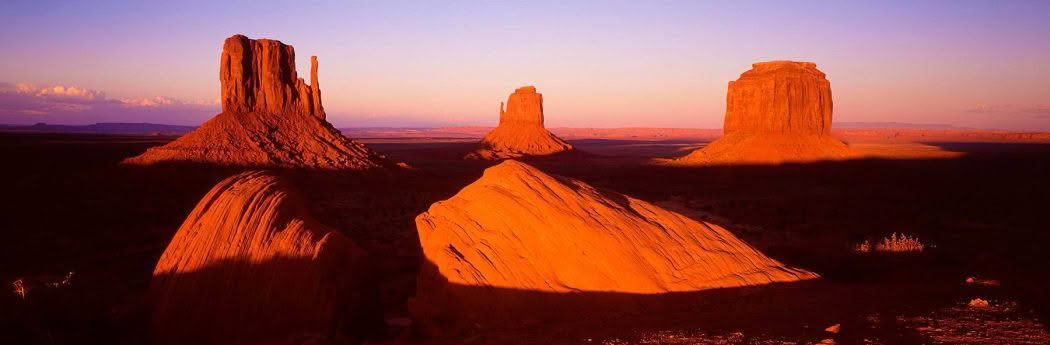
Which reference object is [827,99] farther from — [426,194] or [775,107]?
[426,194]

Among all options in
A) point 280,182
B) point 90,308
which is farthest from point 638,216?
point 90,308

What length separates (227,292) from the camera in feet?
30.1

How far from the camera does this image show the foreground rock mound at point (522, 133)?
8131cm

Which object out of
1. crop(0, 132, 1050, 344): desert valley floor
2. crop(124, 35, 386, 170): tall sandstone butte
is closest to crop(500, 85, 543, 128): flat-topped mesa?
crop(0, 132, 1050, 344): desert valley floor

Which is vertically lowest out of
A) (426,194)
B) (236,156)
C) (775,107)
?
(426,194)

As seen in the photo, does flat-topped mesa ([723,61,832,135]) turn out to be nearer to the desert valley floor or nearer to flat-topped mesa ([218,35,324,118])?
the desert valley floor

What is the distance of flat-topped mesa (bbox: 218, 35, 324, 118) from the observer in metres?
40.1

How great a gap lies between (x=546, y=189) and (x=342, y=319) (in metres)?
4.30

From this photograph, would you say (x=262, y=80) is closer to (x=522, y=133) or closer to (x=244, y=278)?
(x=244, y=278)

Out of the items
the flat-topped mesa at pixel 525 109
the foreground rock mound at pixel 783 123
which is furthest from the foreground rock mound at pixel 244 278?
the flat-topped mesa at pixel 525 109

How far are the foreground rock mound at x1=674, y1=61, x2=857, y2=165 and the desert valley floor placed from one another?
19.3 feet

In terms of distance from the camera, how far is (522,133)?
86.6 m

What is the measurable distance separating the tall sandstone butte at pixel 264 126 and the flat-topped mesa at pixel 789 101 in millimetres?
43178

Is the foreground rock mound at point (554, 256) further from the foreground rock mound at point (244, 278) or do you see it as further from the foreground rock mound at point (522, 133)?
the foreground rock mound at point (522, 133)
